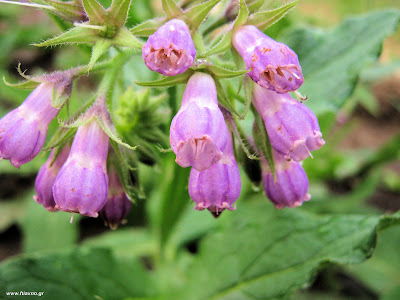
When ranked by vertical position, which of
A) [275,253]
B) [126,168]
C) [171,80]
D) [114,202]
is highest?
[171,80]

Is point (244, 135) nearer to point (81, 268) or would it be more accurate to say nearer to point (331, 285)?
point (81, 268)

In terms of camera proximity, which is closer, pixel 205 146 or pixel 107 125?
pixel 205 146

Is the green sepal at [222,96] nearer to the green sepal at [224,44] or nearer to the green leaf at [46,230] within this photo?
the green sepal at [224,44]

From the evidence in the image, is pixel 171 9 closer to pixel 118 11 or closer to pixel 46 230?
pixel 118 11

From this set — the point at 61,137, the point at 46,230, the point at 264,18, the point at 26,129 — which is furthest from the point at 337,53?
the point at 46,230

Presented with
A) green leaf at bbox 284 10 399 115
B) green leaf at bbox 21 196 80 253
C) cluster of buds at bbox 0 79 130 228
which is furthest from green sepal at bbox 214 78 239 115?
green leaf at bbox 21 196 80 253

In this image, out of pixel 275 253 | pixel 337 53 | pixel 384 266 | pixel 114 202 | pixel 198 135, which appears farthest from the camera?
pixel 384 266

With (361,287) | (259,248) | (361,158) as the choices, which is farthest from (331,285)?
(361,158)
